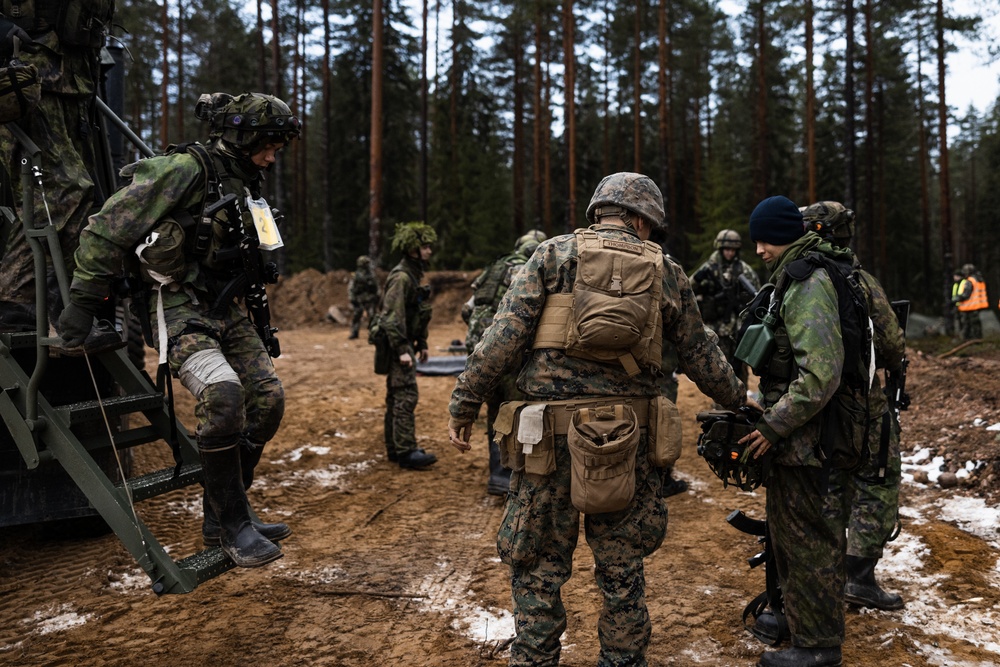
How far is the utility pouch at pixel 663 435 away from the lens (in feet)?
10.1

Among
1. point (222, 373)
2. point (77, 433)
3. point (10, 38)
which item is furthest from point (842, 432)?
point (10, 38)

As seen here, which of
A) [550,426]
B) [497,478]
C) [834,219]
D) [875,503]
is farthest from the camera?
A: [497,478]

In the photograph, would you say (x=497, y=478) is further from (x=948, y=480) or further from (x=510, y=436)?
(x=948, y=480)

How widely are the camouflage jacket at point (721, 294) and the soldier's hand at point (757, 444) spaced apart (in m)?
5.14

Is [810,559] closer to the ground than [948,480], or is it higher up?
higher up

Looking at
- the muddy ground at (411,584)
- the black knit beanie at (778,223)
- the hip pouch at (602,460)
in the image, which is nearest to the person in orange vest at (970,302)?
the muddy ground at (411,584)

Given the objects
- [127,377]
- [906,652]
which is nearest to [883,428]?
[906,652]

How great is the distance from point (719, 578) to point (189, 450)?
3.34 meters

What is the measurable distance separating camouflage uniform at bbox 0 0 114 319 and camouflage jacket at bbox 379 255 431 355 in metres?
3.07

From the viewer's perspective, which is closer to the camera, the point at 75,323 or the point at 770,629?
the point at 75,323

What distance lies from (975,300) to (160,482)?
17.7m

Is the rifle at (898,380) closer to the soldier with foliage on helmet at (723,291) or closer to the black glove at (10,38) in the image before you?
the soldier with foliage on helmet at (723,291)

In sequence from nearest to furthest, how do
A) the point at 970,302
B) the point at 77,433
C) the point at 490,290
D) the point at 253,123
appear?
the point at 253,123 → the point at 77,433 → the point at 490,290 → the point at 970,302

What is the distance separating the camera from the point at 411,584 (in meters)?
4.54
